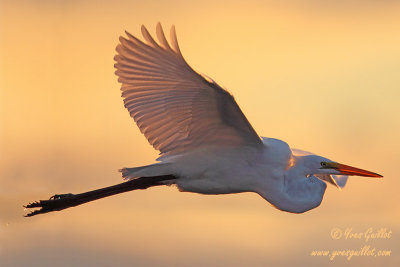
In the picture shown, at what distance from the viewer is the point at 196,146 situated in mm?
12141

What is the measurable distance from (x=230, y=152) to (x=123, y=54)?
6.81 ft

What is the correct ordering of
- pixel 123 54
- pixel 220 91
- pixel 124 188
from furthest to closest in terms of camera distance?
pixel 124 188 < pixel 123 54 < pixel 220 91

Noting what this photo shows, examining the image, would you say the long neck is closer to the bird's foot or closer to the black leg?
the black leg

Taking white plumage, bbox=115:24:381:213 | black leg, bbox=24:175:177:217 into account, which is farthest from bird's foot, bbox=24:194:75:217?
white plumage, bbox=115:24:381:213

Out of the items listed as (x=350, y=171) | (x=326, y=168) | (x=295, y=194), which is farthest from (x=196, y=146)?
(x=350, y=171)

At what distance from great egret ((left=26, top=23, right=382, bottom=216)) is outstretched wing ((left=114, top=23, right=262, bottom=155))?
0.04 ft

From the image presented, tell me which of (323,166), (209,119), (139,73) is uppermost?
(139,73)

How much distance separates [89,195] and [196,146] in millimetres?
1842

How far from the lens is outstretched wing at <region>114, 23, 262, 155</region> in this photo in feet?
36.6

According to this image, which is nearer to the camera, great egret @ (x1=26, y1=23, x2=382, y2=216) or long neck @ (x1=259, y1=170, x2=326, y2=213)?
great egret @ (x1=26, y1=23, x2=382, y2=216)

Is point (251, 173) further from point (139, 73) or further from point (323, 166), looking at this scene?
point (139, 73)

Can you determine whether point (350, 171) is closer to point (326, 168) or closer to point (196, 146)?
point (326, 168)

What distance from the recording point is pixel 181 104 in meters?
11.6

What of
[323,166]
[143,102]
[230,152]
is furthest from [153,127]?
[323,166]
